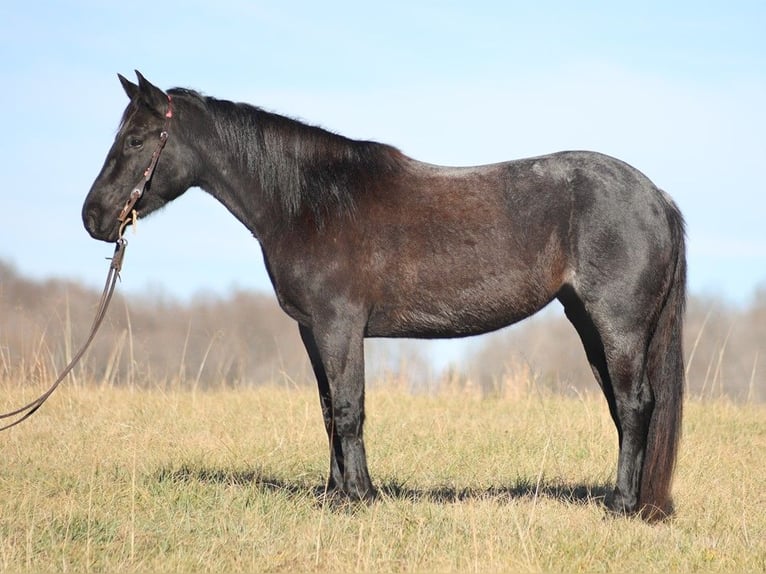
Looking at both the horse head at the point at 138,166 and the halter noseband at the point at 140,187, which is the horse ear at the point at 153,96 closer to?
the horse head at the point at 138,166

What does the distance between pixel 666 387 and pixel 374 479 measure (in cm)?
241

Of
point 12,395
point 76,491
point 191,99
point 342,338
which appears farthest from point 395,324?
point 12,395

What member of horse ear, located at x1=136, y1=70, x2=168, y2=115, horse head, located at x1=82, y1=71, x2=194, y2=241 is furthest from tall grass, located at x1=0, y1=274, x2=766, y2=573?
horse ear, located at x1=136, y1=70, x2=168, y2=115

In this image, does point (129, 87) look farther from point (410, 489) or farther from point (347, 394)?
point (410, 489)

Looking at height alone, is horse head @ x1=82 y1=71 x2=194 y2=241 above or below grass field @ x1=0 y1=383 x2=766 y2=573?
above

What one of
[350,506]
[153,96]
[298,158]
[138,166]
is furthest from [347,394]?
[153,96]

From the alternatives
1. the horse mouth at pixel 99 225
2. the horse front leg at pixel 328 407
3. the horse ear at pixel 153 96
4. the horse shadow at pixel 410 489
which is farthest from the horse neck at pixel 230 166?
the horse shadow at pixel 410 489

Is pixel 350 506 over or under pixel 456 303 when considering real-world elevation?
under

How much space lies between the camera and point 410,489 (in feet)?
22.2

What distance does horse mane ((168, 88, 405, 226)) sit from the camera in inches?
237

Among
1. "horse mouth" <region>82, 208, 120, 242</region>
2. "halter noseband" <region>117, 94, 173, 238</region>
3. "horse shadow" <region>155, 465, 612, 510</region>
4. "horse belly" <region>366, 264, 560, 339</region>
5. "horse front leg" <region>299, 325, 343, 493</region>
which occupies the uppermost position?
"halter noseband" <region>117, 94, 173, 238</region>

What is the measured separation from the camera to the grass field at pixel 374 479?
4.93 meters

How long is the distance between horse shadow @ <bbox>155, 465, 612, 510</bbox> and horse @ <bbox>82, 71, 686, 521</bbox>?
32 cm

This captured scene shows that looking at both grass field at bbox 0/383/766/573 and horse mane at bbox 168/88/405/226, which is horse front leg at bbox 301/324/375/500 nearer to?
grass field at bbox 0/383/766/573
